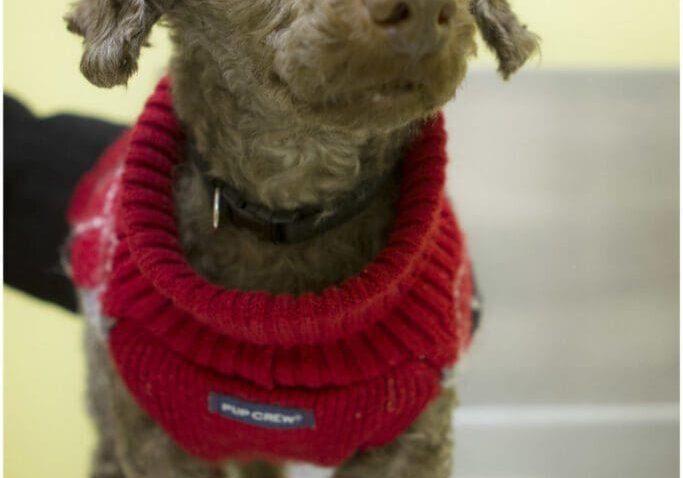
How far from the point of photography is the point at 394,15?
0.66 m

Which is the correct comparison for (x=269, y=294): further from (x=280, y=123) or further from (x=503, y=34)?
(x=503, y=34)

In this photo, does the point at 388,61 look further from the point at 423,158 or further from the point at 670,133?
the point at 670,133

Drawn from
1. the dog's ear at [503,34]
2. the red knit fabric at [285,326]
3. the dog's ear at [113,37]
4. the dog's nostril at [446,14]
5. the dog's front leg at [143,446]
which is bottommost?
the dog's front leg at [143,446]

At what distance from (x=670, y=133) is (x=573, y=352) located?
1.23ft

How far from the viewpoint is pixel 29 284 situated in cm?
133

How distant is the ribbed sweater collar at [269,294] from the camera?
0.90 m

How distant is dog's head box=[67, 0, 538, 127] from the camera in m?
0.68

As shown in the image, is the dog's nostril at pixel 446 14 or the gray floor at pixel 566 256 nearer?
the dog's nostril at pixel 446 14

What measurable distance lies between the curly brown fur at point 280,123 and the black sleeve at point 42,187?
0.82ft

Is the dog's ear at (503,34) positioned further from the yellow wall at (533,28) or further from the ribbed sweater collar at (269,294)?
the yellow wall at (533,28)

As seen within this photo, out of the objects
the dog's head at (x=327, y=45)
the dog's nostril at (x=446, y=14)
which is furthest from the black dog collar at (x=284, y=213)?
the dog's nostril at (x=446, y=14)

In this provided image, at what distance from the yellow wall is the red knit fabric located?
1.83ft

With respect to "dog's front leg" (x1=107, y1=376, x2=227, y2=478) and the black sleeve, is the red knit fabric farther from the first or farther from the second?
the black sleeve

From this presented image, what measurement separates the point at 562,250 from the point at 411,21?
99cm
